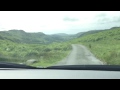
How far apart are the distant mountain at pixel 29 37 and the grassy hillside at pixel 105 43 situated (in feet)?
1.40

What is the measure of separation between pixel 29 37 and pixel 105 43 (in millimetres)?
1867

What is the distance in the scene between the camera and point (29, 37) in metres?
5.18

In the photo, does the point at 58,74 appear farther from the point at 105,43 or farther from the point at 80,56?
the point at 105,43

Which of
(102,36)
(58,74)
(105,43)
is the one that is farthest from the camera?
(105,43)

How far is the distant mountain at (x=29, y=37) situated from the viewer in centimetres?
500

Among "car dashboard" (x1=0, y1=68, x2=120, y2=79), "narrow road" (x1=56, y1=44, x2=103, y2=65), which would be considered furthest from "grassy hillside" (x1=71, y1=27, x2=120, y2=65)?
"car dashboard" (x1=0, y1=68, x2=120, y2=79)

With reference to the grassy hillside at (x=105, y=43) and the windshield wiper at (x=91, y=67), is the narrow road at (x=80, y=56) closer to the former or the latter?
the grassy hillside at (x=105, y=43)

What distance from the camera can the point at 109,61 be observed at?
207 inches

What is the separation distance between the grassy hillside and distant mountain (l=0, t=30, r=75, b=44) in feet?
1.40

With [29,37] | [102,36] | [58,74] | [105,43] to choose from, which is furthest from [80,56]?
[58,74]

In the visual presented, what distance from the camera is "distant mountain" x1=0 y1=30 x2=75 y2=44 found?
16.4 ft

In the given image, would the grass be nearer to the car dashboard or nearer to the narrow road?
the narrow road
